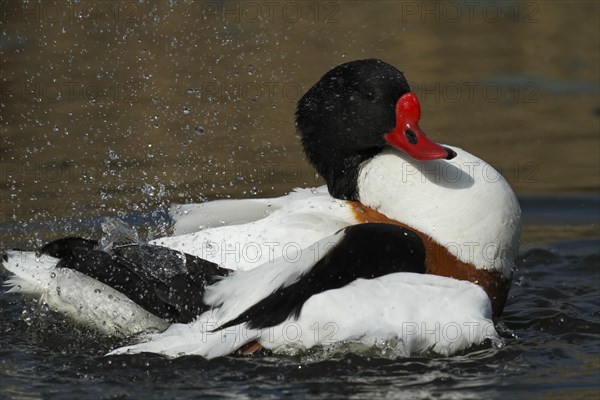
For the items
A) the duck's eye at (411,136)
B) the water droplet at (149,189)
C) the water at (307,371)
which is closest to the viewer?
the water at (307,371)

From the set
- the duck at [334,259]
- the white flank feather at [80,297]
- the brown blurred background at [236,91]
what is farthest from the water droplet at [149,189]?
the white flank feather at [80,297]

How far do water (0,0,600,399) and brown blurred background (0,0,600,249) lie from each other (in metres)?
0.02

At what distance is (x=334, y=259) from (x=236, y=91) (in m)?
5.16

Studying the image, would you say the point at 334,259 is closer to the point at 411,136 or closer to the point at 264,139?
the point at 411,136

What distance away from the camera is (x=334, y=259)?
512cm

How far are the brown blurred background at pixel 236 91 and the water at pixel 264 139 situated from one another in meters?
0.02

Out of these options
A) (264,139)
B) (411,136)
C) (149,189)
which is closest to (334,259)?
(411,136)

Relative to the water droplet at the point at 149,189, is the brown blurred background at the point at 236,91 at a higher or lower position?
higher

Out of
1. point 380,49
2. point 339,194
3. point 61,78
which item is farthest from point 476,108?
point 339,194

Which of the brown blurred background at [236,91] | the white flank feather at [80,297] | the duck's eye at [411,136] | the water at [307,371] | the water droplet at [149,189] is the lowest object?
the water at [307,371]

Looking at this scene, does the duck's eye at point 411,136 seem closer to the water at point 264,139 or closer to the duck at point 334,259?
the duck at point 334,259

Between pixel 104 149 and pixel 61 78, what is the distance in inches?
62.8

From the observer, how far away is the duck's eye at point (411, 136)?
557 cm

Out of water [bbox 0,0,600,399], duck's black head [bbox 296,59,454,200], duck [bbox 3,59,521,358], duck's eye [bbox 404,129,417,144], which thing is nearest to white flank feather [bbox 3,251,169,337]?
duck [bbox 3,59,521,358]
